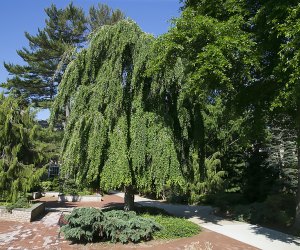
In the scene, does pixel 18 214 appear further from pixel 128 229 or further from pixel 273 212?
pixel 273 212

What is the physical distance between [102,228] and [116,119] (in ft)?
13.6

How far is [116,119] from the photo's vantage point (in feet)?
42.8

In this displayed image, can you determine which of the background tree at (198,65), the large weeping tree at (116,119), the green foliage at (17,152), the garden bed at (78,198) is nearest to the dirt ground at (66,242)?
the large weeping tree at (116,119)

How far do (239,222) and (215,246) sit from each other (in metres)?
5.22

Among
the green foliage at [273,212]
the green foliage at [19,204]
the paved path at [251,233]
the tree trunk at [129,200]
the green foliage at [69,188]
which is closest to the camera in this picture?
the paved path at [251,233]

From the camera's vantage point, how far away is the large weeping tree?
12.4 meters

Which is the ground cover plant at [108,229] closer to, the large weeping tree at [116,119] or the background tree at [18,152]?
the large weeping tree at [116,119]

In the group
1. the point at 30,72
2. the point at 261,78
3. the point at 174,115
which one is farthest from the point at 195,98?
the point at 30,72

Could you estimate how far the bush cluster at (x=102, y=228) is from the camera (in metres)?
10.5

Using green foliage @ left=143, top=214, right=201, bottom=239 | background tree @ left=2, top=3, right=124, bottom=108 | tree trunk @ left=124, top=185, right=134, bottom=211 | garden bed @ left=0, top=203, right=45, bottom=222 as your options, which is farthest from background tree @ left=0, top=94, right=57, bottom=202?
background tree @ left=2, top=3, right=124, bottom=108

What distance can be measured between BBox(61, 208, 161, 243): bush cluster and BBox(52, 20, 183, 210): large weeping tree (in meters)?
1.66

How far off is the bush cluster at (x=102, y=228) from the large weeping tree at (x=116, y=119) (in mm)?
1663

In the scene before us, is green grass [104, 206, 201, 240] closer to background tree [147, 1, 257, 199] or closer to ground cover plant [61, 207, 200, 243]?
→ ground cover plant [61, 207, 200, 243]

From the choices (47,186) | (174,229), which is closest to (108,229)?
(174,229)
